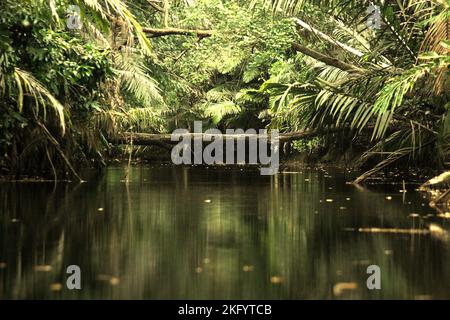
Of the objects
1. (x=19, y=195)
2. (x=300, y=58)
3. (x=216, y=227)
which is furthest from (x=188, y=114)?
(x=216, y=227)

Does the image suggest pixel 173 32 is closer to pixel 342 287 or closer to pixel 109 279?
pixel 109 279

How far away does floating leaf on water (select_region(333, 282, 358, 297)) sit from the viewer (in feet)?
15.5

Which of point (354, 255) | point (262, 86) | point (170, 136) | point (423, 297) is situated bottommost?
point (423, 297)

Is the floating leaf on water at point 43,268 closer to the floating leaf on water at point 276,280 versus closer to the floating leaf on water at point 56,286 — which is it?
Result: the floating leaf on water at point 56,286

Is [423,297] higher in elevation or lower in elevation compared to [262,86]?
lower

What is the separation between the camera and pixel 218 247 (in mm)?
6457

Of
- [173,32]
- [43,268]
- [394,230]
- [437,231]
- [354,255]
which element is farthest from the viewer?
[173,32]

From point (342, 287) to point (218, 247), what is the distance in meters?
1.75

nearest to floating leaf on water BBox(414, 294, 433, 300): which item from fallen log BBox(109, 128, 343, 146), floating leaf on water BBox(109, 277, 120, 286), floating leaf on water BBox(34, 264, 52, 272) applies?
floating leaf on water BBox(109, 277, 120, 286)

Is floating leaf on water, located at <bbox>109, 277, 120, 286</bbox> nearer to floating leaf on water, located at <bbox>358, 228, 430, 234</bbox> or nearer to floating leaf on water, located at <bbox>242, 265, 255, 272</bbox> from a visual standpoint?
floating leaf on water, located at <bbox>242, 265, 255, 272</bbox>

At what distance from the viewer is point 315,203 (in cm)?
1064

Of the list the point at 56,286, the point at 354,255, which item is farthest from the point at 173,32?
the point at 56,286

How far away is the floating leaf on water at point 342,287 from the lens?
4.72 m
